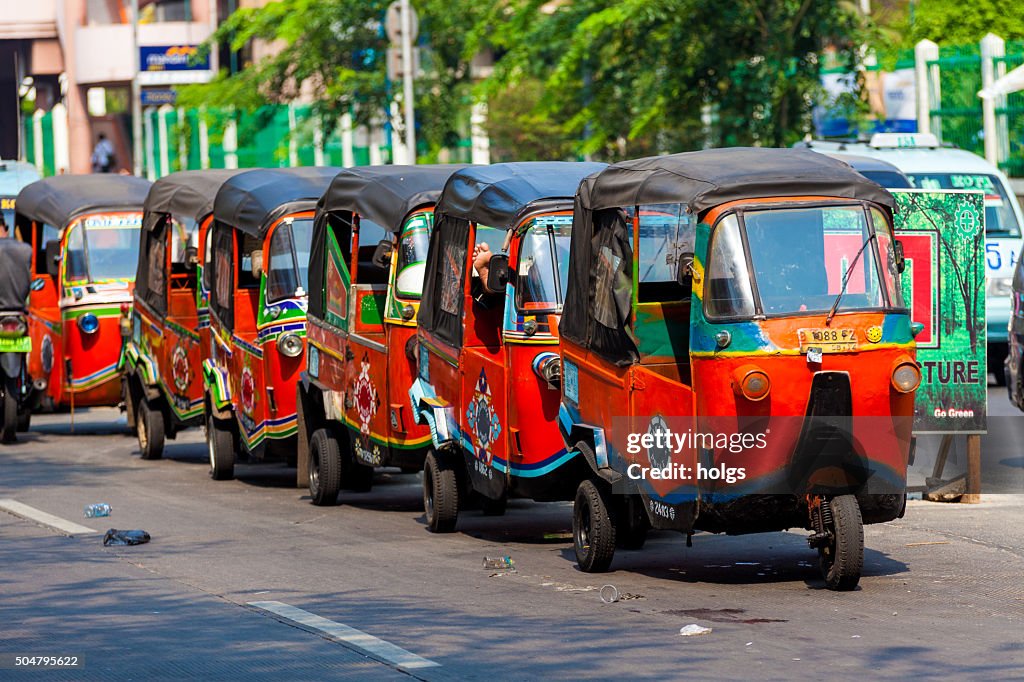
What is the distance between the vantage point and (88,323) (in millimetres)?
20375

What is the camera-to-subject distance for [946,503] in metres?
14.0

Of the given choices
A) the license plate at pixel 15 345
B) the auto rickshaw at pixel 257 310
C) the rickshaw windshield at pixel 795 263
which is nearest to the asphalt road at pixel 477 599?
the auto rickshaw at pixel 257 310

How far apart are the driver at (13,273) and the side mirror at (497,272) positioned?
9.41 m

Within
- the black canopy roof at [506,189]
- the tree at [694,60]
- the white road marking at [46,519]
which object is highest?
the tree at [694,60]

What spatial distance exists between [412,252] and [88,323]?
24.2 feet

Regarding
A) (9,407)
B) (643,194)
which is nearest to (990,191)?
(9,407)

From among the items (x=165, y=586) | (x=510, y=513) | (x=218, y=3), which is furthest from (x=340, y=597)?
(x=218, y=3)

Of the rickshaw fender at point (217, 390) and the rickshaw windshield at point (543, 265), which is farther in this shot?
the rickshaw fender at point (217, 390)

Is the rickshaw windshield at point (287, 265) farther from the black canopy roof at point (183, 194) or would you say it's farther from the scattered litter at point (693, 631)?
the scattered litter at point (693, 631)

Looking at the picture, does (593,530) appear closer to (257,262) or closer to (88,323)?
(257,262)

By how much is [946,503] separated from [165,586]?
5994 millimetres

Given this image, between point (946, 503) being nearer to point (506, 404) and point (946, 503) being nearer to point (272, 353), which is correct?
point (506, 404)

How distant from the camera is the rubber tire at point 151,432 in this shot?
18734 millimetres

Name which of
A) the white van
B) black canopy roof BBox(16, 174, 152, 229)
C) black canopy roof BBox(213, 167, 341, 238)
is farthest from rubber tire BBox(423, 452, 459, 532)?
the white van
